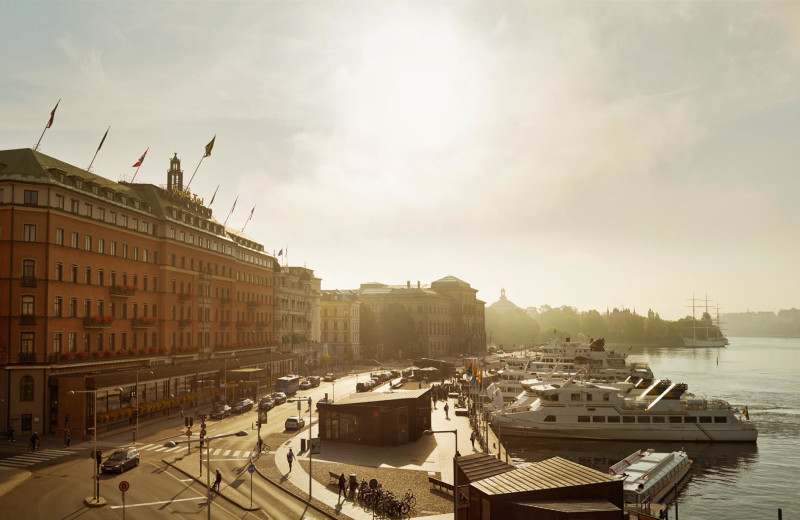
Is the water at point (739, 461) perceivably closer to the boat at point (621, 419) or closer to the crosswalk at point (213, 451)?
the boat at point (621, 419)

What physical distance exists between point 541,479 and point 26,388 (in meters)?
51.1

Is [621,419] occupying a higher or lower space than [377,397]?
lower

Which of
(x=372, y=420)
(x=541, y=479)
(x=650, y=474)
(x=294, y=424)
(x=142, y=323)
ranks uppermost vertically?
(x=142, y=323)

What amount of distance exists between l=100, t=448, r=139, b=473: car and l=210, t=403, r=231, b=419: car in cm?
2203

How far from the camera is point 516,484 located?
30250 mm

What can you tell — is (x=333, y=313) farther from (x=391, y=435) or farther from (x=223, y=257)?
(x=391, y=435)

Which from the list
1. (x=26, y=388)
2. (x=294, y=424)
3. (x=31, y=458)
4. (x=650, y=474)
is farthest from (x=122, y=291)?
(x=650, y=474)

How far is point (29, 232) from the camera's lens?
5956cm

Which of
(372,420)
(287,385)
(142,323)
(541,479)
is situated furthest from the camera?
(287,385)

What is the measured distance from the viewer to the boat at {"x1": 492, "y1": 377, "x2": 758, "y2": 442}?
7481cm

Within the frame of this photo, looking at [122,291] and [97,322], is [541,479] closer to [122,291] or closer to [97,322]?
[97,322]

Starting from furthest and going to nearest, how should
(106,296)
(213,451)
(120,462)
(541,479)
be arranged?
(106,296) → (213,451) → (120,462) → (541,479)

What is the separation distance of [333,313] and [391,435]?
110804 millimetres

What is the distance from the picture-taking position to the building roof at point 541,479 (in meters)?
29.5
